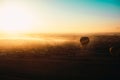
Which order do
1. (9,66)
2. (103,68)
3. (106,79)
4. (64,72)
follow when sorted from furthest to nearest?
(9,66) < (103,68) < (64,72) < (106,79)

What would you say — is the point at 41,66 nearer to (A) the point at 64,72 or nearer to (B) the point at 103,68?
(A) the point at 64,72

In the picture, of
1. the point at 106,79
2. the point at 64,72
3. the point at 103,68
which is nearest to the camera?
the point at 106,79

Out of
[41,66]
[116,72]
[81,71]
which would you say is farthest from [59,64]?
[116,72]

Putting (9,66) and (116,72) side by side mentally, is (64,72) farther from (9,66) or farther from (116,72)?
(9,66)

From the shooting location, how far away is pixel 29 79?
28.0m

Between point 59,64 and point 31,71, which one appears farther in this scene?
point 59,64

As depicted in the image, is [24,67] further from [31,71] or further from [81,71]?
[81,71]

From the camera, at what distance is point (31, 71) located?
105ft

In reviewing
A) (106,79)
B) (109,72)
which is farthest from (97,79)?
(109,72)

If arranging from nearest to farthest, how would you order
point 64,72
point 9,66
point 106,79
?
point 106,79
point 64,72
point 9,66

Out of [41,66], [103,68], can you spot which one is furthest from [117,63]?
[41,66]

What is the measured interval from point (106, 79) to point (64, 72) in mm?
5259

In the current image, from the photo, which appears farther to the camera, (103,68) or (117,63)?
(117,63)

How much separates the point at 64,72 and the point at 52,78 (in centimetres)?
305
